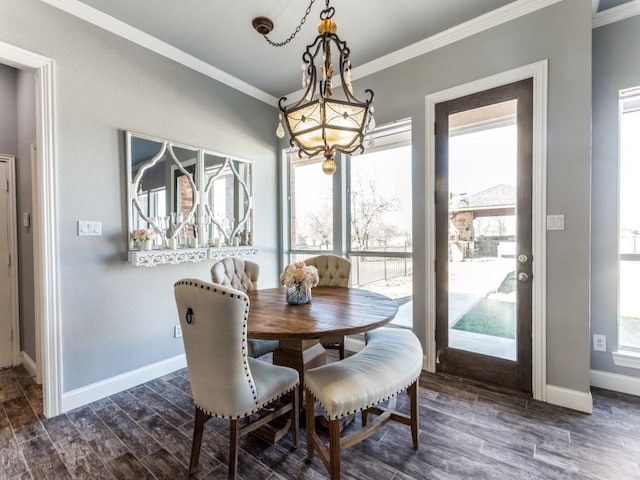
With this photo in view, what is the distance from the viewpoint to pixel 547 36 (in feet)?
7.40

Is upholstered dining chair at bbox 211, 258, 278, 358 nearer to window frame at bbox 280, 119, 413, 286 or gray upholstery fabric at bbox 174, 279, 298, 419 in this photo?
gray upholstery fabric at bbox 174, 279, 298, 419

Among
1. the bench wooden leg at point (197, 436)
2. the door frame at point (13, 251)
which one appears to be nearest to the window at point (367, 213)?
the bench wooden leg at point (197, 436)

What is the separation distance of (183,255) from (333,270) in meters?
1.39

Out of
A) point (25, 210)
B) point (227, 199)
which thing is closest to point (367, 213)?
point (227, 199)

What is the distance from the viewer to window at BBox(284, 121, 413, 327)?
122 inches

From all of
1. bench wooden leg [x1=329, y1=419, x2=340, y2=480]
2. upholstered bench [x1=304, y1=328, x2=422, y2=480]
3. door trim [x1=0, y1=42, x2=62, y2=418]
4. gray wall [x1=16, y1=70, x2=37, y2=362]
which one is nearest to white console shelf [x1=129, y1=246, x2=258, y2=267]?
door trim [x1=0, y1=42, x2=62, y2=418]

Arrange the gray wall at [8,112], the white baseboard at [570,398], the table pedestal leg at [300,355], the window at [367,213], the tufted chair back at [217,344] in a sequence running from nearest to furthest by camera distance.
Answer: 1. the tufted chair back at [217,344]
2. the table pedestal leg at [300,355]
3. the white baseboard at [570,398]
4. the gray wall at [8,112]
5. the window at [367,213]

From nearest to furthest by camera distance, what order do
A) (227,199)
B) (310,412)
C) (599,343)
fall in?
(310,412)
(599,343)
(227,199)

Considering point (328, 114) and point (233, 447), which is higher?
point (328, 114)

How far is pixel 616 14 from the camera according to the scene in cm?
229

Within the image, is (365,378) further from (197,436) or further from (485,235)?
(485,235)

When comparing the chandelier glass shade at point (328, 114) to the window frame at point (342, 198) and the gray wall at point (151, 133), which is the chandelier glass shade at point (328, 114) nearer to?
the window frame at point (342, 198)

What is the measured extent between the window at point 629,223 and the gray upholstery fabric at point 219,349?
279cm

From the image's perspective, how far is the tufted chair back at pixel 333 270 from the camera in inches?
112
